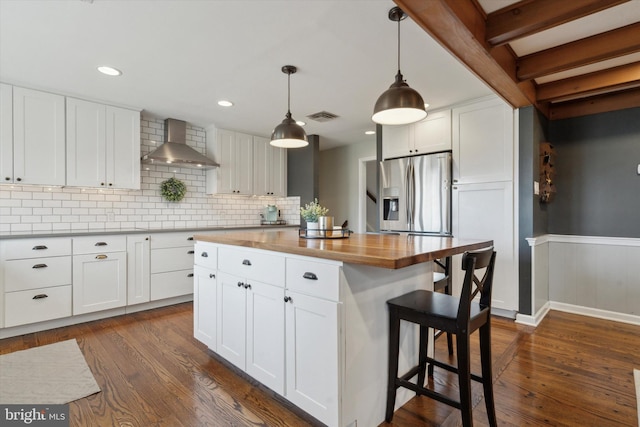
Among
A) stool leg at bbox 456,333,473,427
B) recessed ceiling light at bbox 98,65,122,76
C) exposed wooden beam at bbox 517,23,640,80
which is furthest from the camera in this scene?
recessed ceiling light at bbox 98,65,122,76

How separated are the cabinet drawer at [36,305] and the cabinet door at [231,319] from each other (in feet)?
6.39

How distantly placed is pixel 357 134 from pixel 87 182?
371cm

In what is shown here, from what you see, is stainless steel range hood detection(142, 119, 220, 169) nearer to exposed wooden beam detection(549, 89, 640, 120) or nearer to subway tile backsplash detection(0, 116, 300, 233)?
subway tile backsplash detection(0, 116, 300, 233)

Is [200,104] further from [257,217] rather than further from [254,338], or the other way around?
[254,338]

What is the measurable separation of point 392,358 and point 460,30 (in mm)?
1943

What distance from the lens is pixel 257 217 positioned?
541 cm

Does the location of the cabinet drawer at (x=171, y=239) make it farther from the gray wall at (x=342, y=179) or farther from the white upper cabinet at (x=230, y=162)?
the gray wall at (x=342, y=179)

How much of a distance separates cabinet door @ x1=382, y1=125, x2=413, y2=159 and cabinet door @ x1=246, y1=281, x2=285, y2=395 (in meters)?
2.83

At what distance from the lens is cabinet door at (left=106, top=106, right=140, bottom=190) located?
3.61 m

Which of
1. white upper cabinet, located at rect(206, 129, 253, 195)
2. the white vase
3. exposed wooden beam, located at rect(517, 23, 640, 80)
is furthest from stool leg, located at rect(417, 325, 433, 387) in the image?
white upper cabinet, located at rect(206, 129, 253, 195)

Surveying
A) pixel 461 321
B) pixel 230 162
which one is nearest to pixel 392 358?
pixel 461 321

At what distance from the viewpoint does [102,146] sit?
3.55m

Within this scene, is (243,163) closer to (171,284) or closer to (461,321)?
(171,284)

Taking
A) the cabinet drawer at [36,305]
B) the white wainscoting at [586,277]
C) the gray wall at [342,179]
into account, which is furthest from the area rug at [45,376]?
the gray wall at [342,179]
